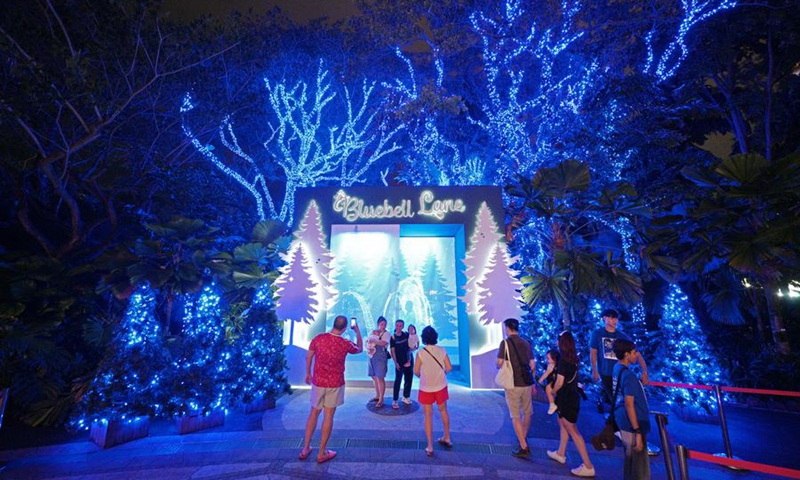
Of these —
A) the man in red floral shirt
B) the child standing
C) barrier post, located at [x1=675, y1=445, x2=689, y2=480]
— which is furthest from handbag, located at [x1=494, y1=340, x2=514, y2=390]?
the man in red floral shirt

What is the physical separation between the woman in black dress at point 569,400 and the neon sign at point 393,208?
520cm

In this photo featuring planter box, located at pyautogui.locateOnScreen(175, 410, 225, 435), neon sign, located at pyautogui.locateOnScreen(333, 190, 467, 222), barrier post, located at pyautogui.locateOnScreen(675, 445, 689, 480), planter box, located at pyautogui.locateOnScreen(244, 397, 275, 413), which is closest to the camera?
barrier post, located at pyautogui.locateOnScreen(675, 445, 689, 480)

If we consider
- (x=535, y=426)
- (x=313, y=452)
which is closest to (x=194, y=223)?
(x=313, y=452)

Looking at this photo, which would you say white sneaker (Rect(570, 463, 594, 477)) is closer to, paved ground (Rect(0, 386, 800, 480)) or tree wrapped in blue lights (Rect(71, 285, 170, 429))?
paved ground (Rect(0, 386, 800, 480))

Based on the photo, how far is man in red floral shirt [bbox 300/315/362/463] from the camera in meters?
4.32

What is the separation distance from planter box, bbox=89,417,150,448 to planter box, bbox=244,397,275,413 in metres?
1.51

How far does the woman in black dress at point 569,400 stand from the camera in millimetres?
4109

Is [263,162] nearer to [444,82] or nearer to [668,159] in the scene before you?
[444,82]

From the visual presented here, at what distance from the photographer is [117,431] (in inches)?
198

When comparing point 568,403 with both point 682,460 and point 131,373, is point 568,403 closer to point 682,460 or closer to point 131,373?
point 682,460

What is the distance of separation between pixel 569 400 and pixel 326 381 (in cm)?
308

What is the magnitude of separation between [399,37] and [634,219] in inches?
379

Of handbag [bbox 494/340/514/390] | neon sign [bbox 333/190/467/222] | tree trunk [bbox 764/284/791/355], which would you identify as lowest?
handbag [bbox 494/340/514/390]

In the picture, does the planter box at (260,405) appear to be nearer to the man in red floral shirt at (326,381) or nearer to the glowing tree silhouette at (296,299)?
the glowing tree silhouette at (296,299)
